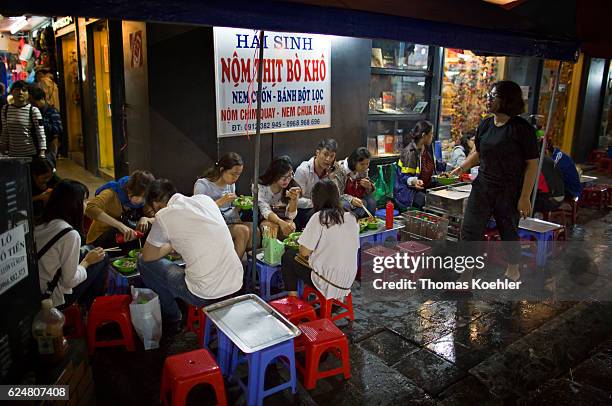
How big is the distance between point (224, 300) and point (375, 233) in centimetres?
236

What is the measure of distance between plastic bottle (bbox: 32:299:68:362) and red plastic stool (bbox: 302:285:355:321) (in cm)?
219

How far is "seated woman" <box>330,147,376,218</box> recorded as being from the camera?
676 centimetres

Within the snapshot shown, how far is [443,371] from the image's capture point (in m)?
4.06

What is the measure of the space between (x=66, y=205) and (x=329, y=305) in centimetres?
234

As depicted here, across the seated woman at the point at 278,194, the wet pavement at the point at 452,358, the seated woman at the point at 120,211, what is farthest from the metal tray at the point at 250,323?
the seated woman at the point at 278,194

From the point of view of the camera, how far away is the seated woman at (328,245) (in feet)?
13.9

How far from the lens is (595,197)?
9367mm

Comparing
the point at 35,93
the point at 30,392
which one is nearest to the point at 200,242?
the point at 30,392

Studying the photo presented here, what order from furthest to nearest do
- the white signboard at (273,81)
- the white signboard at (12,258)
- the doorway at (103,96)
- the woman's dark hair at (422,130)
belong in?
the doorway at (103,96) → the woman's dark hair at (422,130) → the white signboard at (273,81) → the white signboard at (12,258)

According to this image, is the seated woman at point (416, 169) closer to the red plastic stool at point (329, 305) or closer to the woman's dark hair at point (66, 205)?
the red plastic stool at point (329, 305)

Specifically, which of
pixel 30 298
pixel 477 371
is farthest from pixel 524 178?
pixel 30 298

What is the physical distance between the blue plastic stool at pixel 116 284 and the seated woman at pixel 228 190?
1.17 m

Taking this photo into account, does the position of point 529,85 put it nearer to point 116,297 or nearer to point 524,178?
point 524,178

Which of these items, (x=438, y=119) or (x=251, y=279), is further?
(x=438, y=119)
